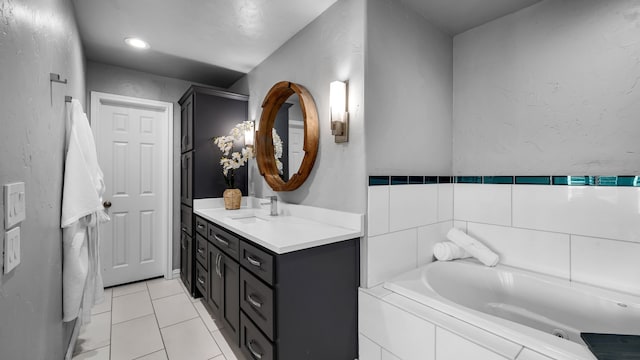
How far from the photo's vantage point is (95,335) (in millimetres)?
2055

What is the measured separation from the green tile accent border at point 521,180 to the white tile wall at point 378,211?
0.05 meters

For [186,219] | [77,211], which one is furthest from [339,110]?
[186,219]

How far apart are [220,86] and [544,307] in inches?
148

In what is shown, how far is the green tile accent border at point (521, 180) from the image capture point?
153cm

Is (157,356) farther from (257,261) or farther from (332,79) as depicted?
(332,79)

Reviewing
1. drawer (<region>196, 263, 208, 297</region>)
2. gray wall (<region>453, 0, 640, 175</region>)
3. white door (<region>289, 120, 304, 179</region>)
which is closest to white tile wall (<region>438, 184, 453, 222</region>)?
gray wall (<region>453, 0, 640, 175</region>)

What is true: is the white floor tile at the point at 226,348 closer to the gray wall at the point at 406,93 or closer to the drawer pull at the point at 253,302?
the drawer pull at the point at 253,302

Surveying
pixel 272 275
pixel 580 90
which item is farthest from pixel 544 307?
pixel 272 275

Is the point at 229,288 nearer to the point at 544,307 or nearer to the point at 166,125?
the point at 544,307

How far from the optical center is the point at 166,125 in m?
3.18

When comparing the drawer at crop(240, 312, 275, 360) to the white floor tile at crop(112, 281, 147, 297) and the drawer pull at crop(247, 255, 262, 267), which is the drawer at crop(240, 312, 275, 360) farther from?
the white floor tile at crop(112, 281, 147, 297)

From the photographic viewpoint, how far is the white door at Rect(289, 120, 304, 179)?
2096 millimetres

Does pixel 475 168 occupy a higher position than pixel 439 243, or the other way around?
pixel 475 168

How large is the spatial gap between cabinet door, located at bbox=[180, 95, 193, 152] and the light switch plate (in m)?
1.98
